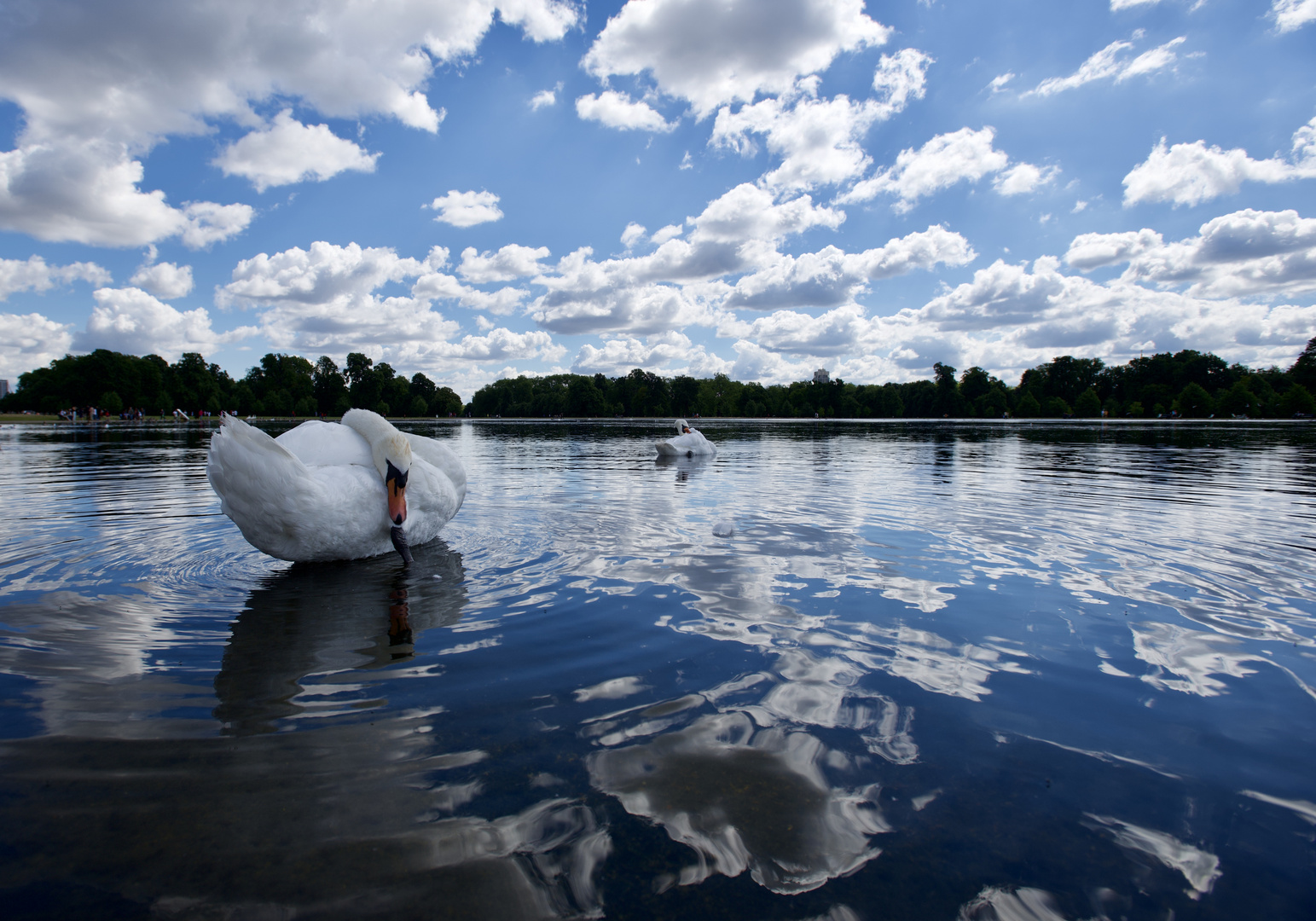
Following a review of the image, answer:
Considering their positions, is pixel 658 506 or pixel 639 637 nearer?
pixel 639 637

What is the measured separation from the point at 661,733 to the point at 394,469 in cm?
491

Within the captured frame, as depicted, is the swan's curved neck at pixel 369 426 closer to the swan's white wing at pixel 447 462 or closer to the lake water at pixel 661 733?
the swan's white wing at pixel 447 462

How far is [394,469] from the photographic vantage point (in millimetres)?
7176

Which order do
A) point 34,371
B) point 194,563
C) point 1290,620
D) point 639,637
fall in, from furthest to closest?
point 34,371 → point 194,563 → point 1290,620 → point 639,637

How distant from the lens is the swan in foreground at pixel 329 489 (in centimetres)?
616

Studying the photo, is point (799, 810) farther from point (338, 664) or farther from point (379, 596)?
point (379, 596)

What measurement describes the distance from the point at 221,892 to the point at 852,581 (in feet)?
19.2

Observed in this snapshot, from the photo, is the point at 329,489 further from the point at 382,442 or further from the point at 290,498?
the point at 382,442

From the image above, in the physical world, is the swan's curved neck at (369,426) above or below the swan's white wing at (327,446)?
above

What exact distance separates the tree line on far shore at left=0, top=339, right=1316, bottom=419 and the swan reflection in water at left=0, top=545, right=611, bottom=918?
118037 mm

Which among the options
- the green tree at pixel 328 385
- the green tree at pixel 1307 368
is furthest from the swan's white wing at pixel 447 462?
the green tree at pixel 328 385

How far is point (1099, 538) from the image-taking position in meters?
9.04

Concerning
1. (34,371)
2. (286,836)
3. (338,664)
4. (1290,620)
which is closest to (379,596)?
(338,664)

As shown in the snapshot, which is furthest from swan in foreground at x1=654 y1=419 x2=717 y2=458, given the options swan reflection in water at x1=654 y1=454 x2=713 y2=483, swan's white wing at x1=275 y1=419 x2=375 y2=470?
swan's white wing at x1=275 y1=419 x2=375 y2=470
